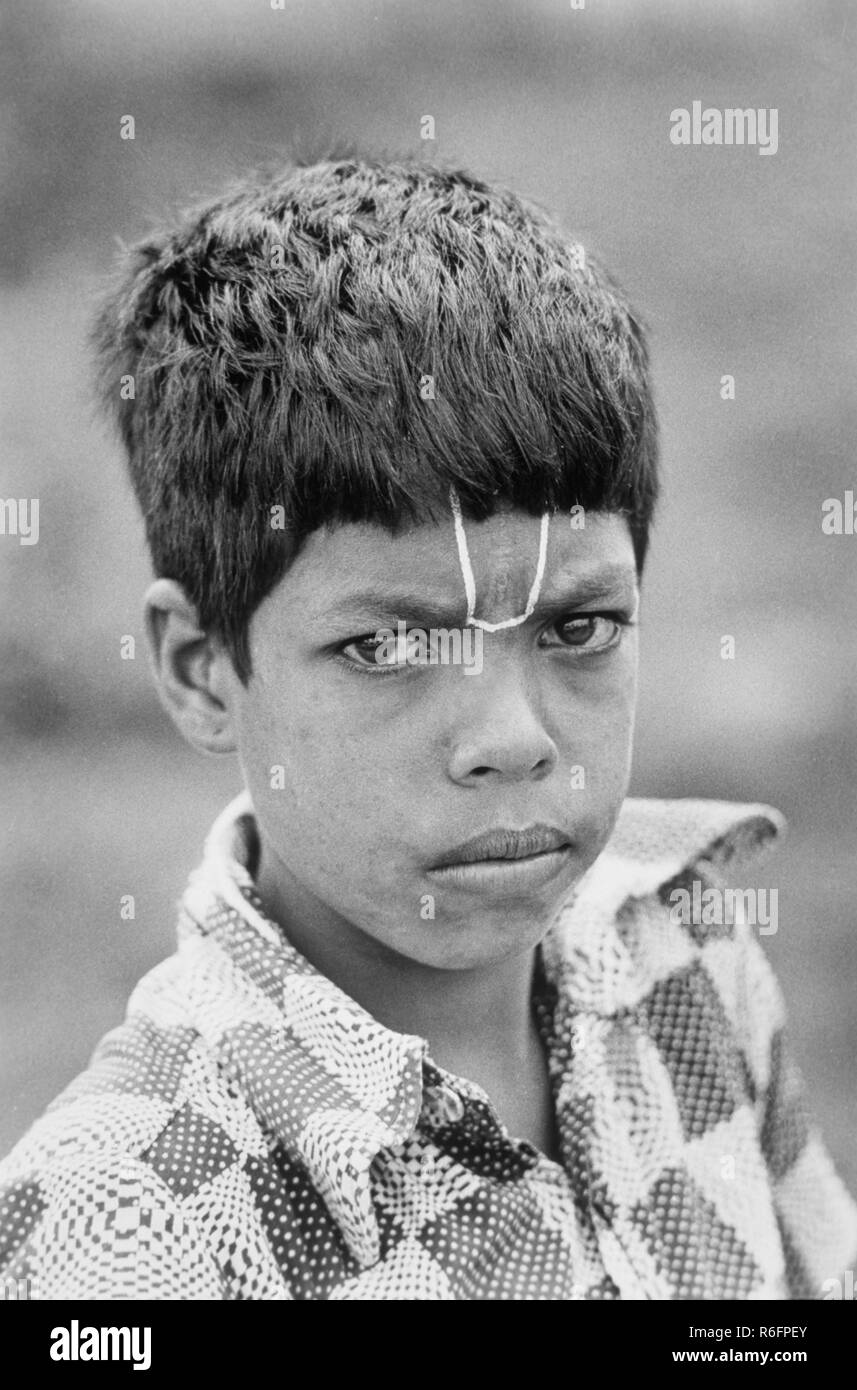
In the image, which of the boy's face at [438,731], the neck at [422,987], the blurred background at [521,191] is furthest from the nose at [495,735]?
the blurred background at [521,191]

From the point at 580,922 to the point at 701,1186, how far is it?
174 mm

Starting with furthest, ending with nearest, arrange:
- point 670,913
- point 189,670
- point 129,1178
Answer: point 670,913 → point 189,670 → point 129,1178

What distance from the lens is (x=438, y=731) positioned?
0.78m

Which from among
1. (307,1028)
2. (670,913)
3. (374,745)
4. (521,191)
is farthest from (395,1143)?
(521,191)

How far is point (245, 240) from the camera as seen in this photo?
2.78 ft

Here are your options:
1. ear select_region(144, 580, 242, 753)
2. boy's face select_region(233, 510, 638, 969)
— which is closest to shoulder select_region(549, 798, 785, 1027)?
boy's face select_region(233, 510, 638, 969)

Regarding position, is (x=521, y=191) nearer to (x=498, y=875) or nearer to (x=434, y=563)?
(x=434, y=563)

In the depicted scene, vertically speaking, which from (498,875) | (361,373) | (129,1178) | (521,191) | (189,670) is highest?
(521,191)

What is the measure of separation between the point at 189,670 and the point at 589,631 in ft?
0.74

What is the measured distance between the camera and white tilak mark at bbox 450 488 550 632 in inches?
30.0

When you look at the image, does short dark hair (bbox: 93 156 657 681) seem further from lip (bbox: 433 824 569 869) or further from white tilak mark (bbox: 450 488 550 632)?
lip (bbox: 433 824 569 869)
